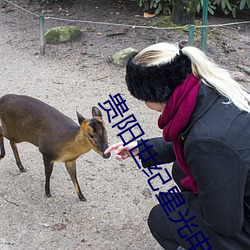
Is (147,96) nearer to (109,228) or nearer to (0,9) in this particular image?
(109,228)

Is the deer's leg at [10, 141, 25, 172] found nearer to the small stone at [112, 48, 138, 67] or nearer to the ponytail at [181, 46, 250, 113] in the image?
the ponytail at [181, 46, 250, 113]

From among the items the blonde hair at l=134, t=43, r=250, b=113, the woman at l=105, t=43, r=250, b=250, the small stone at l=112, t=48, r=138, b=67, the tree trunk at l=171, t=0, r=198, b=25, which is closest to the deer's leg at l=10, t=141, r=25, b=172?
the woman at l=105, t=43, r=250, b=250

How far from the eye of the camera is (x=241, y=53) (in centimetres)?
619

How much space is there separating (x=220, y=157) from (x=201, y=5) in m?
5.76

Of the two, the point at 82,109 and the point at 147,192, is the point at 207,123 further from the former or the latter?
the point at 82,109

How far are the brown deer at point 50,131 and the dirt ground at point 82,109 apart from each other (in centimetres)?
21

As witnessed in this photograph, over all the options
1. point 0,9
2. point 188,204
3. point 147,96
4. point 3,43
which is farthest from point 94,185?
point 0,9

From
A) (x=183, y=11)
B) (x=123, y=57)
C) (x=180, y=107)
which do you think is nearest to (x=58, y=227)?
(x=180, y=107)

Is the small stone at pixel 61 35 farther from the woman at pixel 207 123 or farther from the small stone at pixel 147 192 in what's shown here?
the woman at pixel 207 123

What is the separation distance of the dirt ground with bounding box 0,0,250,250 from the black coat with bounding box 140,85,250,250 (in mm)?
1070

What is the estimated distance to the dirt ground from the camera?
3164 mm

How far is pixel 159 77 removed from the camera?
81.2 inches

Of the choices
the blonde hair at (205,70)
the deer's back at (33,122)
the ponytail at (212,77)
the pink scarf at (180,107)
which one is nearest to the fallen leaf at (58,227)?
the deer's back at (33,122)

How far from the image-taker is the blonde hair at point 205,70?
204cm
